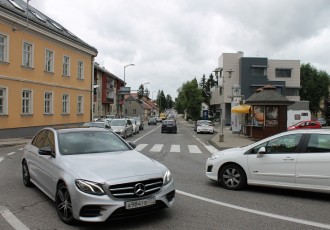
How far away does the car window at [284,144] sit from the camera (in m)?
7.42

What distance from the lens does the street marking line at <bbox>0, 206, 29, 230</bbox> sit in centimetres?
520

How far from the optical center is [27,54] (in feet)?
83.9

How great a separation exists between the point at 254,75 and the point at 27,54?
46511 mm

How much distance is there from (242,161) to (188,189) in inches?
53.5

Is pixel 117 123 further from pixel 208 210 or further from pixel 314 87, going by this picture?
pixel 314 87

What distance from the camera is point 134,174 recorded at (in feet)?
17.0

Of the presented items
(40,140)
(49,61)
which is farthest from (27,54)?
(40,140)

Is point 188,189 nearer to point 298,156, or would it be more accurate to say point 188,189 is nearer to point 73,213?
point 298,156

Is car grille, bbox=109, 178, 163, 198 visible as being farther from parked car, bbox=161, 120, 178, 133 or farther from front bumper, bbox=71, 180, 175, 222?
parked car, bbox=161, 120, 178, 133

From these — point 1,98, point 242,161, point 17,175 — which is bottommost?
point 17,175

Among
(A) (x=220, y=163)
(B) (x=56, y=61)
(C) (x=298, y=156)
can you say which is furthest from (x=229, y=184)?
(B) (x=56, y=61)

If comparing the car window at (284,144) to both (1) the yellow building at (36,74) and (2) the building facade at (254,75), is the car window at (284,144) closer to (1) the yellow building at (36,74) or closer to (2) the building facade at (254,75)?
(1) the yellow building at (36,74)

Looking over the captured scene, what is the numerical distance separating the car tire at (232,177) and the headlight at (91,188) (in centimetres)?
392

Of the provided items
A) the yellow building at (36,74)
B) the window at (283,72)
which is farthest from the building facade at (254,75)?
the yellow building at (36,74)
